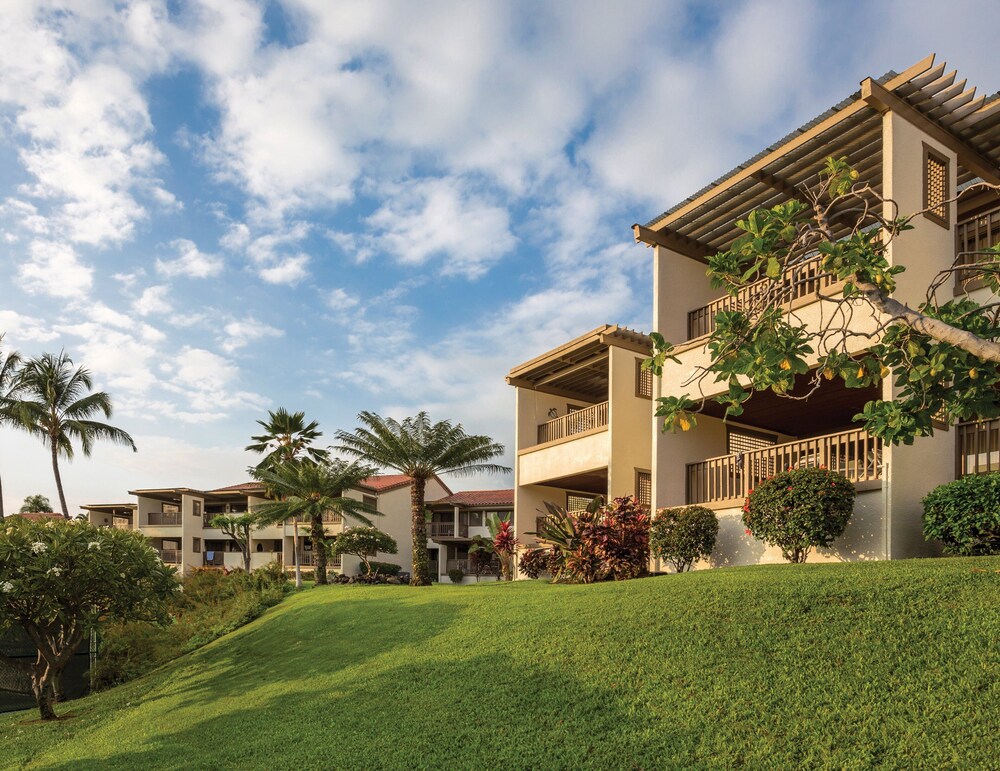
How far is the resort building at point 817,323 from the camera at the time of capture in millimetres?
14266

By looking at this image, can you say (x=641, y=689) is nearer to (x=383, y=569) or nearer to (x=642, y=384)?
(x=642, y=384)

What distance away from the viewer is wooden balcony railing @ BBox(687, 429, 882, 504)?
14797 millimetres

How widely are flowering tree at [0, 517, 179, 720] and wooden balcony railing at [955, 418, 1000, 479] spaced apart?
16.4m

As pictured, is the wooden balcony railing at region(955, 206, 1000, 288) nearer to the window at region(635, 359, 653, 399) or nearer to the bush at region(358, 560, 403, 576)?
the window at region(635, 359, 653, 399)

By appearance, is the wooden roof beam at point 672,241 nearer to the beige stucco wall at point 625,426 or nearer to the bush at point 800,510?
the beige stucco wall at point 625,426

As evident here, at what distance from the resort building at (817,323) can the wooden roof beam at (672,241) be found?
0.11ft

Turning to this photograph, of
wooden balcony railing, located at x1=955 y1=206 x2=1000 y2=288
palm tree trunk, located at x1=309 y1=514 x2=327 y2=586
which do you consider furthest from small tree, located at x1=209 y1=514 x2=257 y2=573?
wooden balcony railing, located at x1=955 y1=206 x2=1000 y2=288

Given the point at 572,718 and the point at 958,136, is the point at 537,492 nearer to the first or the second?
the point at 958,136

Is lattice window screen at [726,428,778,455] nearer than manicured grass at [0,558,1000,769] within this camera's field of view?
No

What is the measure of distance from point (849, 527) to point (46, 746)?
555 inches

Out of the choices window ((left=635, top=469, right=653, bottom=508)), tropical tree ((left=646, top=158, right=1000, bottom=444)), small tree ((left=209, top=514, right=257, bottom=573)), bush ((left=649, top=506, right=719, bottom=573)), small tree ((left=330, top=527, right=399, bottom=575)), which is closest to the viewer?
tropical tree ((left=646, top=158, right=1000, bottom=444))

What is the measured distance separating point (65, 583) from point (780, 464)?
1462 cm

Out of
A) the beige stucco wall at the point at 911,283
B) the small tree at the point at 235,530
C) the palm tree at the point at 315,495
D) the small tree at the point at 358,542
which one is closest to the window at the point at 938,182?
the beige stucco wall at the point at 911,283

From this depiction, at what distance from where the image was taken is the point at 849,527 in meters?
14.6
